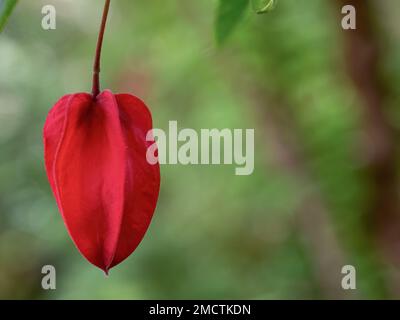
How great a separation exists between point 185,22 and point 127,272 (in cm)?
64

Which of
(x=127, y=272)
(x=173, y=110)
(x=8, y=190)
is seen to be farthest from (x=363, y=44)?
Answer: (x=8, y=190)

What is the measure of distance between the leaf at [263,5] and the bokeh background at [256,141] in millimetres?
755

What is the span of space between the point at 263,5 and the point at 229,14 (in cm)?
10

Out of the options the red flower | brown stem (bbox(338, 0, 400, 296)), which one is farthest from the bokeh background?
the red flower

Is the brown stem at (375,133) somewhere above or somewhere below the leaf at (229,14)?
above

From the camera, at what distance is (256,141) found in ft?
5.89

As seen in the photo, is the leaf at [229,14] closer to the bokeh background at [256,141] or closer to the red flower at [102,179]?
the red flower at [102,179]

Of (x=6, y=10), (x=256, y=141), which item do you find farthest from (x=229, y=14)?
(x=256, y=141)

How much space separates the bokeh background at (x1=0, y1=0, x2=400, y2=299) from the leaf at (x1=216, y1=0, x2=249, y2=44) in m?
0.66

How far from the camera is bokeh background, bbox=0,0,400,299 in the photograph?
150 cm

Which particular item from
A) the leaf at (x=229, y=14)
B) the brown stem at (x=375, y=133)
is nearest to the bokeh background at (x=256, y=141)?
the brown stem at (x=375, y=133)

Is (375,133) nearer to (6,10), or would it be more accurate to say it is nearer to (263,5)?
(263,5)

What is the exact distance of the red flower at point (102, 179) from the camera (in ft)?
2.07

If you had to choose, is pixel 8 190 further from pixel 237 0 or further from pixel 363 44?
pixel 237 0
